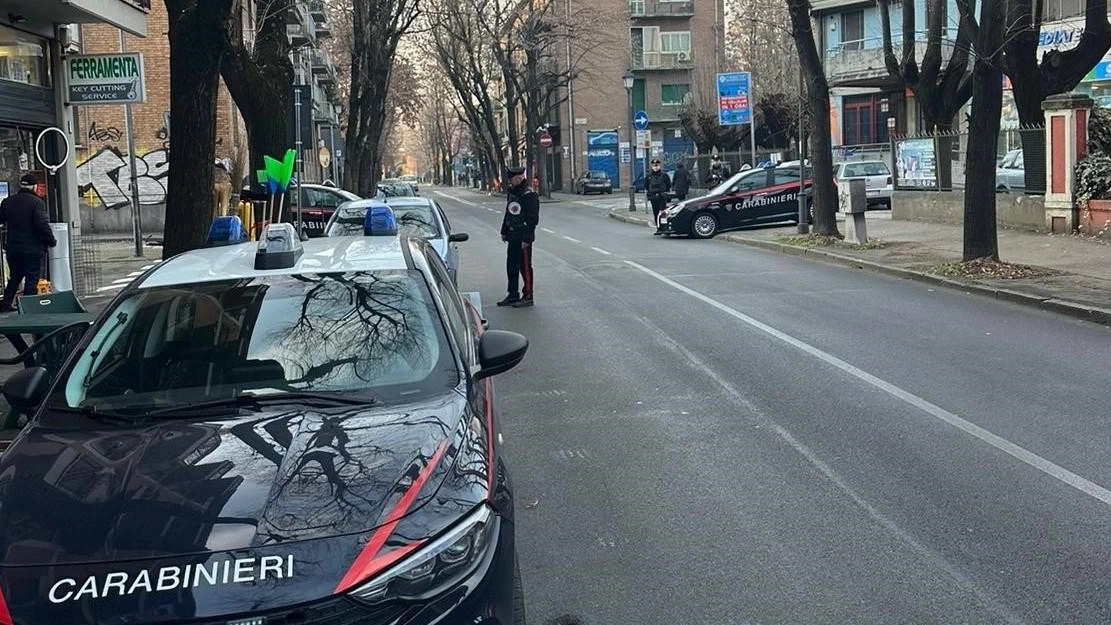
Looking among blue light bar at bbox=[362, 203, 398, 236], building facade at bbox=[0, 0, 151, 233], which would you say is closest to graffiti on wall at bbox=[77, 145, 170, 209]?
building facade at bbox=[0, 0, 151, 233]

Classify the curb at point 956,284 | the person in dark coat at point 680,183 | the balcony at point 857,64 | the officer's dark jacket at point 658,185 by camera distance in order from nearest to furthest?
the curb at point 956,284 < the officer's dark jacket at point 658,185 < the person in dark coat at point 680,183 < the balcony at point 857,64

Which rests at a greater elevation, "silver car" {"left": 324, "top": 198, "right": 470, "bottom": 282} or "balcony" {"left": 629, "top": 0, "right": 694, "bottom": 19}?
"balcony" {"left": 629, "top": 0, "right": 694, "bottom": 19}

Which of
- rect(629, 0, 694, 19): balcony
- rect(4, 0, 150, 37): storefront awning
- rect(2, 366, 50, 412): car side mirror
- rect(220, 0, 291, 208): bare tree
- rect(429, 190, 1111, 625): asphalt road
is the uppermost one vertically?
rect(629, 0, 694, 19): balcony

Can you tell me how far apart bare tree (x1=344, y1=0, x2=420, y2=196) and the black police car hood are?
1187 inches

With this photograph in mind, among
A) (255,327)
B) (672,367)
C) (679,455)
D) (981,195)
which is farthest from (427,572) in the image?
(981,195)

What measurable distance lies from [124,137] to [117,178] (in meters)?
1.66

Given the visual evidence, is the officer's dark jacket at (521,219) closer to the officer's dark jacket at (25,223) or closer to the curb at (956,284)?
the officer's dark jacket at (25,223)

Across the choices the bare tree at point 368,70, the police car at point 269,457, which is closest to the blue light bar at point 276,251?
the police car at point 269,457

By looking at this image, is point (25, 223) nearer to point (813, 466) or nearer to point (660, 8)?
point (813, 466)

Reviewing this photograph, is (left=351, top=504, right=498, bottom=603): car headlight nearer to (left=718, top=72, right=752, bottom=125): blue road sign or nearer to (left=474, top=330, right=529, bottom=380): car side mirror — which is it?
(left=474, top=330, right=529, bottom=380): car side mirror

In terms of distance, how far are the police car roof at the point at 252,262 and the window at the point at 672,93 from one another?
68625 mm

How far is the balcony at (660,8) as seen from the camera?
232ft

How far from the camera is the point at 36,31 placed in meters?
16.4

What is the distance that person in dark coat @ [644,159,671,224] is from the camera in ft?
100
